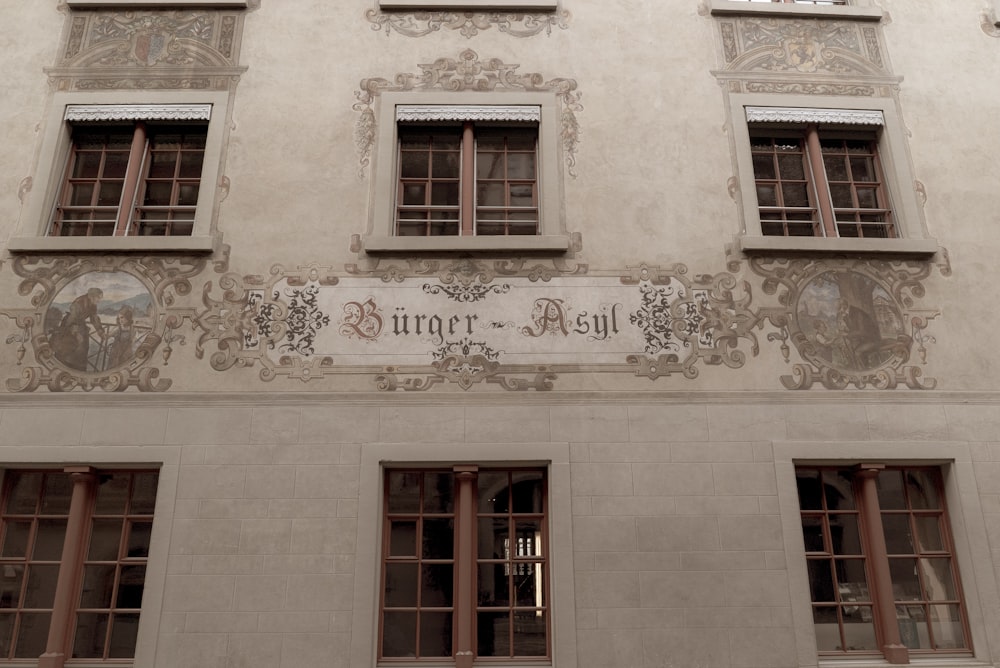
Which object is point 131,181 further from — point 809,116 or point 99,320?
point 809,116

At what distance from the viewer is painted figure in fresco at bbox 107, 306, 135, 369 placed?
285 inches

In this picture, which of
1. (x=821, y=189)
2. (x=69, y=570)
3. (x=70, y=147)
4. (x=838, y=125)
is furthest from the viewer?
(x=838, y=125)

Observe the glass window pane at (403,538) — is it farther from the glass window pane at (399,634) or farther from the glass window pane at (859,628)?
the glass window pane at (859,628)

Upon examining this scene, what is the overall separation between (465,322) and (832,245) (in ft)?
12.3

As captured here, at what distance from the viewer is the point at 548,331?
7.34 meters

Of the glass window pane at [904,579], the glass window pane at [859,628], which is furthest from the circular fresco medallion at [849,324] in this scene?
the glass window pane at [859,628]

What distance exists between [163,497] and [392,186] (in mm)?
3716

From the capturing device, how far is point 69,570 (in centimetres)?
665

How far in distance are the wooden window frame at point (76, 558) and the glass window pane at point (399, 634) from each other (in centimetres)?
217

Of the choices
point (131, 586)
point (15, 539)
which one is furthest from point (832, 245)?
point (15, 539)

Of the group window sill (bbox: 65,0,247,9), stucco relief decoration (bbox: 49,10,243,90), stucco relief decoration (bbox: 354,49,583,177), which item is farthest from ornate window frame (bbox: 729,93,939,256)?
window sill (bbox: 65,0,247,9)

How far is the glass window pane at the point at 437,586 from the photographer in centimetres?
675

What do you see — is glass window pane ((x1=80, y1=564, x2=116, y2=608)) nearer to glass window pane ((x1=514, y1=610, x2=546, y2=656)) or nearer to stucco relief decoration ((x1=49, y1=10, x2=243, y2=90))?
glass window pane ((x1=514, y1=610, x2=546, y2=656))

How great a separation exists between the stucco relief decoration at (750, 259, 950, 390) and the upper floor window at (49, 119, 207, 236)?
19.8 ft
